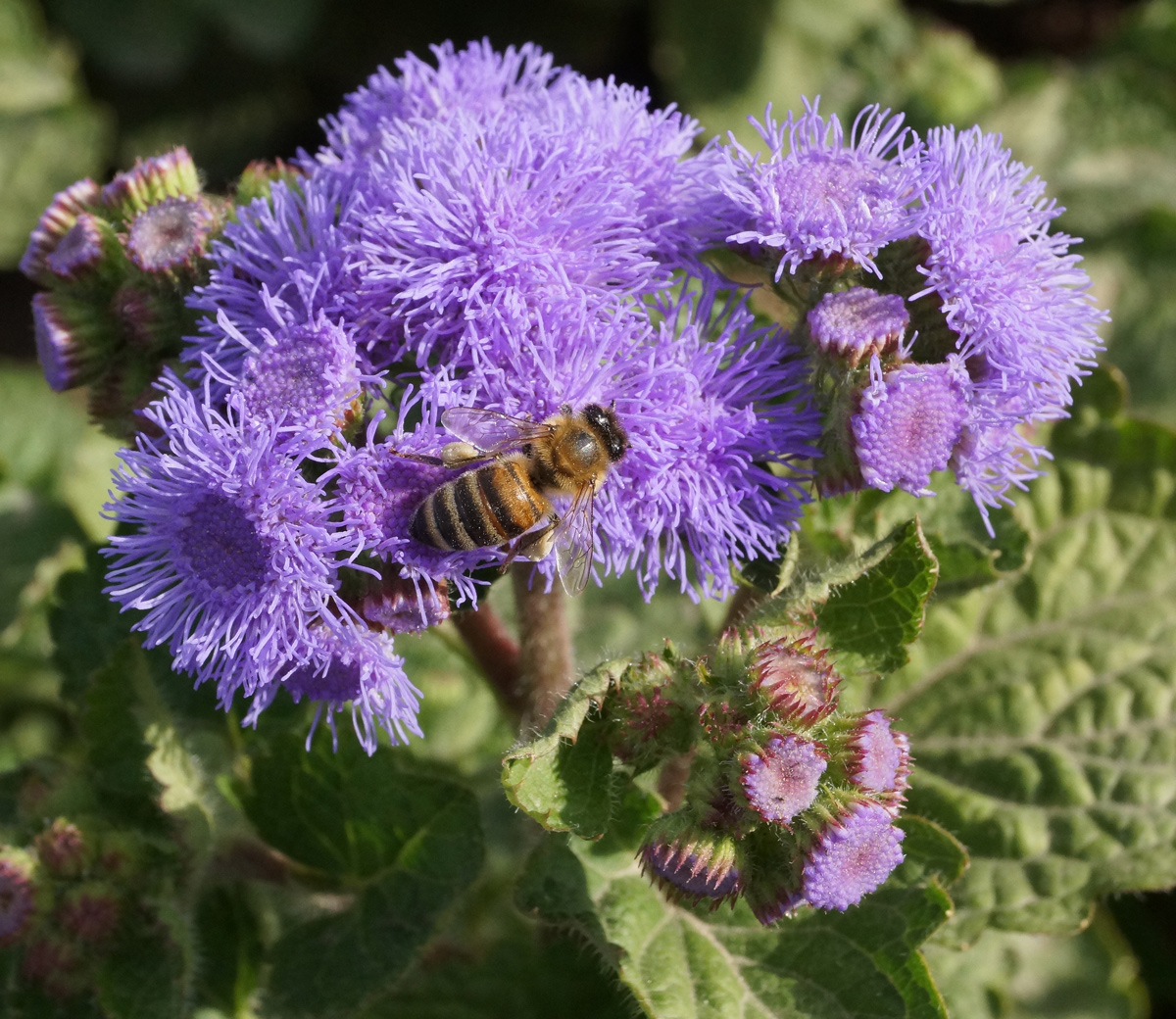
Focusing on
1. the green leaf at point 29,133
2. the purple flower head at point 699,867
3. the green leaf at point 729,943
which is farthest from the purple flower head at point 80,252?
the green leaf at point 29,133

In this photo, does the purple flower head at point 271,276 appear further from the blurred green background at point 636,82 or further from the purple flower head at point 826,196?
the blurred green background at point 636,82

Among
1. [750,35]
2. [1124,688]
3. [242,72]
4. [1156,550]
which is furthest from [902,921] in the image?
[242,72]

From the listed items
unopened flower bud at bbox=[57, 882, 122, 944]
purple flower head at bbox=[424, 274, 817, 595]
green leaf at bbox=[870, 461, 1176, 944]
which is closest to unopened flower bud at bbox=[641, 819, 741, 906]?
purple flower head at bbox=[424, 274, 817, 595]

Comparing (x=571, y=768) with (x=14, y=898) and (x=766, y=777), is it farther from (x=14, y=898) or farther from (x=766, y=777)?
(x=14, y=898)

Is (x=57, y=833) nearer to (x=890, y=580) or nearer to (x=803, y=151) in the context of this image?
(x=890, y=580)

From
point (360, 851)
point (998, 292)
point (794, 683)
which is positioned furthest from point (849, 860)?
point (360, 851)

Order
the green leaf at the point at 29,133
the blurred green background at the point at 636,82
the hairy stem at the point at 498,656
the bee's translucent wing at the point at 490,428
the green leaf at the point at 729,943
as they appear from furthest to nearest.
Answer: the green leaf at the point at 29,133 < the blurred green background at the point at 636,82 < the hairy stem at the point at 498,656 < the green leaf at the point at 729,943 < the bee's translucent wing at the point at 490,428

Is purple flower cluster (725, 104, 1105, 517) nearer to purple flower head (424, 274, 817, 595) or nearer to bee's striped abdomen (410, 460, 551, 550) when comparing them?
purple flower head (424, 274, 817, 595)
